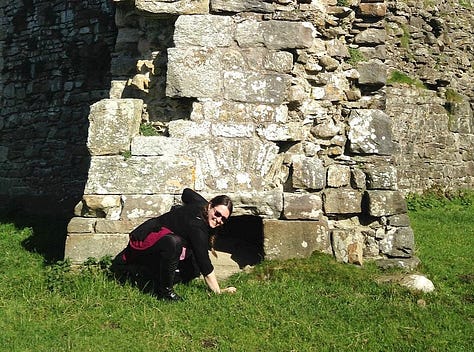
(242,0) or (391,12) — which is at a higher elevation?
(391,12)

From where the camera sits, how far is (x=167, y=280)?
4.93m

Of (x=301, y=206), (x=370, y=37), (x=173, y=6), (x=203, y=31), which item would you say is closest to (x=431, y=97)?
(x=370, y=37)

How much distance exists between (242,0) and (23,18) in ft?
24.1

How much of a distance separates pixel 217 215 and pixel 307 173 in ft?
4.39

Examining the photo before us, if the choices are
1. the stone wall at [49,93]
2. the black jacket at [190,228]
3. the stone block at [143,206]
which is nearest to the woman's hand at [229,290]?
the black jacket at [190,228]

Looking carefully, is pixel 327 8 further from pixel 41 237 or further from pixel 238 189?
pixel 41 237

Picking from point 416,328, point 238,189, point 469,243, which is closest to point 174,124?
point 238,189

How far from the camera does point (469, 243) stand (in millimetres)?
7906

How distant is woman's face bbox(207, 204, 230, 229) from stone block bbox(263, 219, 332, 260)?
769mm

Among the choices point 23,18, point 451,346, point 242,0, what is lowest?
point 451,346

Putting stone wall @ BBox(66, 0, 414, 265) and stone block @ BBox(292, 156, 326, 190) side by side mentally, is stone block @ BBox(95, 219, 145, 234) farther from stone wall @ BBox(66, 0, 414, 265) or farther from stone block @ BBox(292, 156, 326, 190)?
stone block @ BBox(292, 156, 326, 190)

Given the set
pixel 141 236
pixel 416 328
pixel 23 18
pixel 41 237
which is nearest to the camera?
pixel 416 328

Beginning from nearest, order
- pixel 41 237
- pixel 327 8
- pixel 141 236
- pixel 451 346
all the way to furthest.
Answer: pixel 451 346 < pixel 141 236 < pixel 327 8 < pixel 41 237

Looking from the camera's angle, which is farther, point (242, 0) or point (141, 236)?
point (242, 0)
